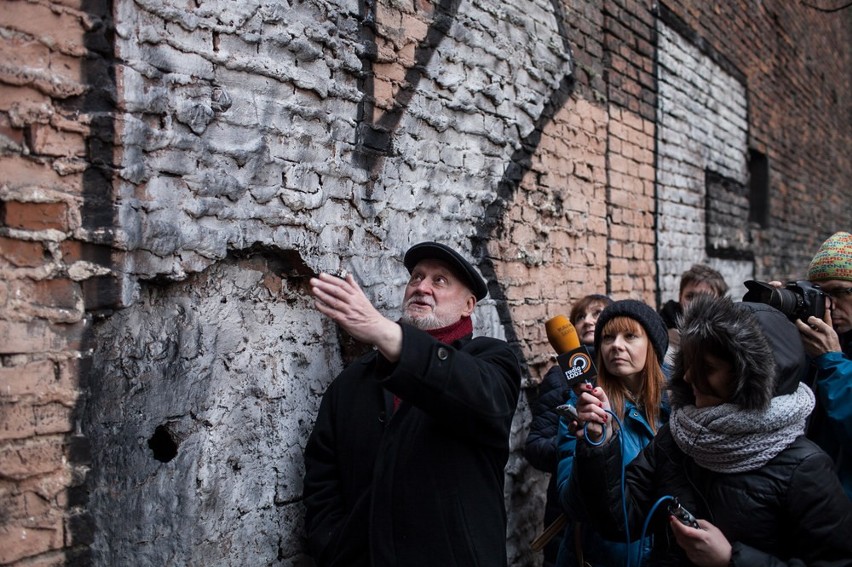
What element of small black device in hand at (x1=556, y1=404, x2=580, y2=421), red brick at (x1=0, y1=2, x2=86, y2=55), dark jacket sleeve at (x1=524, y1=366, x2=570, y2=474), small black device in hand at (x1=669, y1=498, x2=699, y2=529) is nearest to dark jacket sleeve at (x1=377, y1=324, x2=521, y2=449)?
small black device in hand at (x1=556, y1=404, x2=580, y2=421)

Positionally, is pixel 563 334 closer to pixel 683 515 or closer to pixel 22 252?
pixel 683 515

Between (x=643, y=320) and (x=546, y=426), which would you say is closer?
(x=643, y=320)

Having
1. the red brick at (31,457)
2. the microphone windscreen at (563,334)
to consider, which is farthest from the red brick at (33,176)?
the microphone windscreen at (563,334)

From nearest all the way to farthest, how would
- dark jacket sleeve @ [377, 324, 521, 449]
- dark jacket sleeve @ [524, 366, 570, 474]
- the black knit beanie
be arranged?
dark jacket sleeve @ [377, 324, 521, 449]
the black knit beanie
dark jacket sleeve @ [524, 366, 570, 474]

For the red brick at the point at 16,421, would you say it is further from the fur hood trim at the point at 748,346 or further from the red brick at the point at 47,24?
the fur hood trim at the point at 748,346

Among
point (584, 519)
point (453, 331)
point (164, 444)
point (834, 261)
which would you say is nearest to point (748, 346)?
point (584, 519)

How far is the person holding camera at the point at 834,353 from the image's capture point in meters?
2.09

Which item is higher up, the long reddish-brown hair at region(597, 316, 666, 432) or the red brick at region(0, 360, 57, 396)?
the red brick at region(0, 360, 57, 396)

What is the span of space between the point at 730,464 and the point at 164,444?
1595 millimetres

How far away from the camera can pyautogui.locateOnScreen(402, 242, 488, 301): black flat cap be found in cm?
225

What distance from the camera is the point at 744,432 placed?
1752 millimetres

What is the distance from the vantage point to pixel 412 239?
278cm

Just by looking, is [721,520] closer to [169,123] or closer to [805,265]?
[169,123]

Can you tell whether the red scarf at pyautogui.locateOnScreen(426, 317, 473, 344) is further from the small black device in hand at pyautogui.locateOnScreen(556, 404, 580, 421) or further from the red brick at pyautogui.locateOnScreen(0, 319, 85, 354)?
the red brick at pyautogui.locateOnScreen(0, 319, 85, 354)
